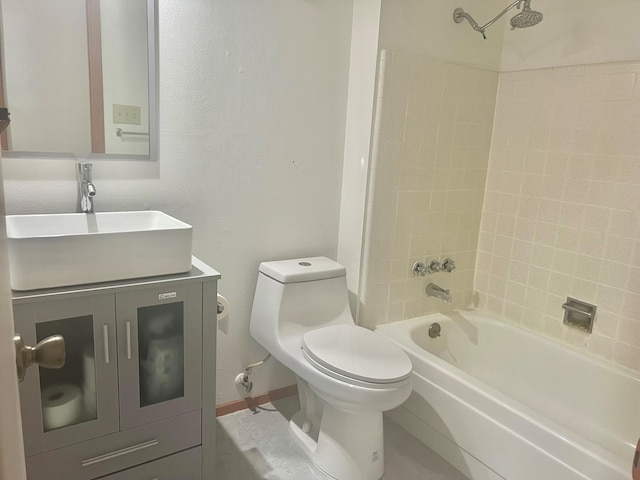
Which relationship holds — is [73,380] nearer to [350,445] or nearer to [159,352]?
[159,352]

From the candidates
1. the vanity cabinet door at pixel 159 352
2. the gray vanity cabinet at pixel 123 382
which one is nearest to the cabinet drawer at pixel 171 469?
the gray vanity cabinet at pixel 123 382

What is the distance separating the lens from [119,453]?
1425mm

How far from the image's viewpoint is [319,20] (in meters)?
2.04

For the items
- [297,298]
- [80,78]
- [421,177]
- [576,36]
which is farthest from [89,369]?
[576,36]

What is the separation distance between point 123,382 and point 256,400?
97 cm

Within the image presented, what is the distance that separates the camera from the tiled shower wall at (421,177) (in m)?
2.13

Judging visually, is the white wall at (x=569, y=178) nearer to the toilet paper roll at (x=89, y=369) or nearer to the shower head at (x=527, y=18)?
the shower head at (x=527, y=18)

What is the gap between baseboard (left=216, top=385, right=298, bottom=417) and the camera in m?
2.16

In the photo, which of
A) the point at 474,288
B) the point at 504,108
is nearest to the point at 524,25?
the point at 504,108

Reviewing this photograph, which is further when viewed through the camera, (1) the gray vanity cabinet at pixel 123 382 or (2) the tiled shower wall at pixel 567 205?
(2) the tiled shower wall at pixel 567 205

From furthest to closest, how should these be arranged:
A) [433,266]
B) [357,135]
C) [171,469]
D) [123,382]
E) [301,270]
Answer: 1. [433,266]
2. [357,135]
3. [301,270]
4. [171,469]
5. [123,382]

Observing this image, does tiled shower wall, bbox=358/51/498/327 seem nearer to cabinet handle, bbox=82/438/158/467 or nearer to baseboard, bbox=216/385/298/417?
baseboard, bbox=216/385/298/417

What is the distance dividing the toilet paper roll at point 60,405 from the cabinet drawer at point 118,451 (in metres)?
0.08

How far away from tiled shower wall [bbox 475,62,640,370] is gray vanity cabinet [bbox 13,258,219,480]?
1.64 m
